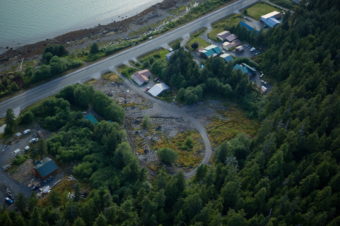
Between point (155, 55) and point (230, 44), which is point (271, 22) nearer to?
point (230, 44)

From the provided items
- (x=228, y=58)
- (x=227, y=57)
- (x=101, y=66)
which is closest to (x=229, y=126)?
(x=228, y=58)

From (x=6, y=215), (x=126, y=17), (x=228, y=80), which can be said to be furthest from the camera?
(x=126, y=17)

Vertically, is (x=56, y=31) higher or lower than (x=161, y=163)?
higher

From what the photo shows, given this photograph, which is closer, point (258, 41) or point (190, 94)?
point (190, 94)

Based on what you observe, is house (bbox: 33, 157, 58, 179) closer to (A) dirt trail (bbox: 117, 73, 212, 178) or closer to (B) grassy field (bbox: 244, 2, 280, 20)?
(A) dirt trail (bbox: 117, 73, 212, 178)

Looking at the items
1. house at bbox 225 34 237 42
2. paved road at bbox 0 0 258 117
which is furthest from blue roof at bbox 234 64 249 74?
paved road at bbox 0 0 258 117

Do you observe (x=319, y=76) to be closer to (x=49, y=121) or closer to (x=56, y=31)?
(x=49, y=121)

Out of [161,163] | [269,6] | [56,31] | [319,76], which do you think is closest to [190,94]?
[161,163]

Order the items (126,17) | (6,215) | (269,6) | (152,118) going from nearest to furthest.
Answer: (6,215)
(152,118)
(126,17)
(269,6)
